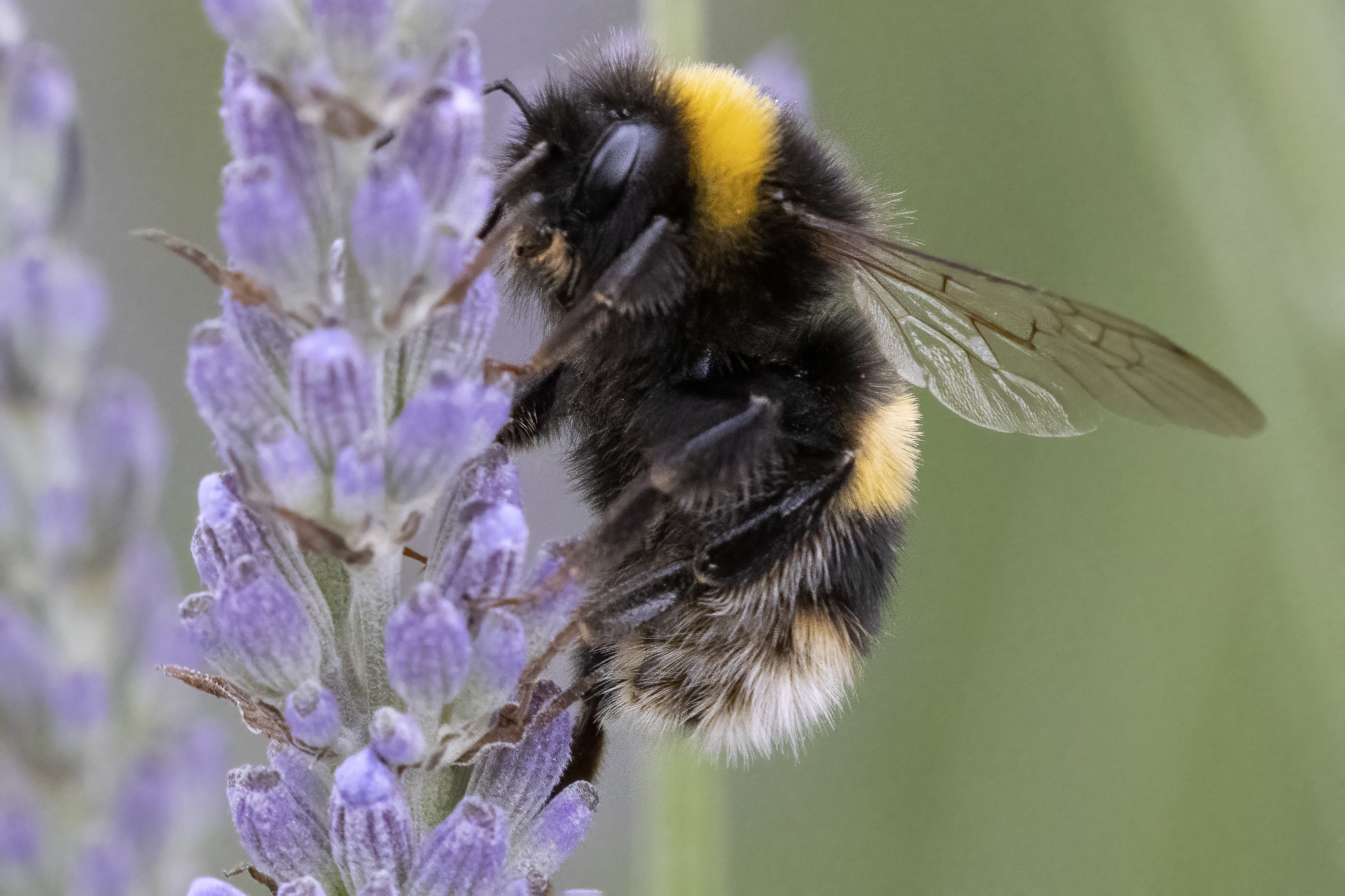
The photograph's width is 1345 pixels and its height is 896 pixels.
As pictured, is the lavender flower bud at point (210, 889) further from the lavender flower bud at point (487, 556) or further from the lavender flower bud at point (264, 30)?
the lavender flower bud at point (264, 30)

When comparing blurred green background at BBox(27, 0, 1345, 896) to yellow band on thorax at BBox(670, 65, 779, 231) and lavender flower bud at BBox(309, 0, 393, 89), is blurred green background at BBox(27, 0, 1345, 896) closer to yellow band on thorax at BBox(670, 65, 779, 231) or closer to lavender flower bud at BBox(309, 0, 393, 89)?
yellow band on thorax at BBox(670, 65, 779, 231)

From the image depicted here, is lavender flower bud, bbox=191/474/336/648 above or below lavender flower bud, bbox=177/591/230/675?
above

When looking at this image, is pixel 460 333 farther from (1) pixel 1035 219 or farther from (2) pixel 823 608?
(1) pixel 1035 219

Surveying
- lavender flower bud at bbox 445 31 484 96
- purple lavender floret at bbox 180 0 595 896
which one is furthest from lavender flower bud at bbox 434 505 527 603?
lavender flower bud at bbox 445 31 484 96

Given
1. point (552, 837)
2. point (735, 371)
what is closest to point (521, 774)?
point (552, 837)

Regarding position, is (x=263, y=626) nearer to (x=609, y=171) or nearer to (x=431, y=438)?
(x=431, y=438)

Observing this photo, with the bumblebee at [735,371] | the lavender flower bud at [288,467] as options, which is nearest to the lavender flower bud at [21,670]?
the lavender flower bud at [288,467]
